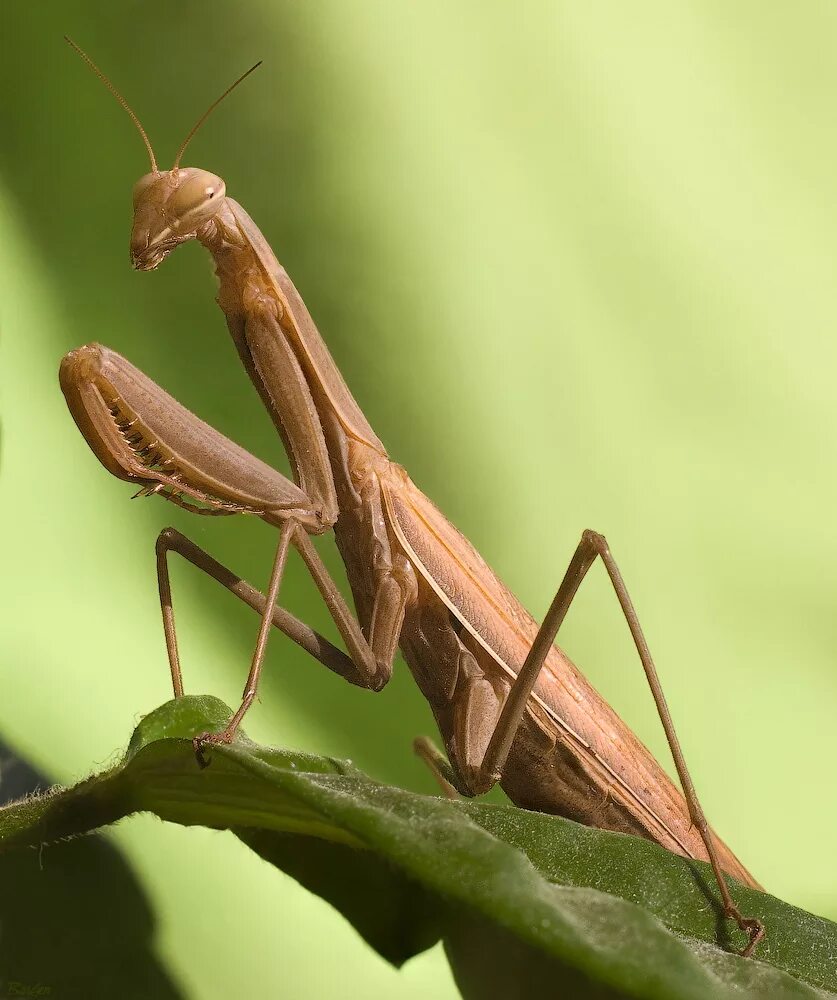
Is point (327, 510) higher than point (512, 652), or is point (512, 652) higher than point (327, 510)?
point (327, 510)

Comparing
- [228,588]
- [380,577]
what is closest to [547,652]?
[380,577]

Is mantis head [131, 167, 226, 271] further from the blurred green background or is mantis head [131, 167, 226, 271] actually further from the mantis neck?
the blurred green background

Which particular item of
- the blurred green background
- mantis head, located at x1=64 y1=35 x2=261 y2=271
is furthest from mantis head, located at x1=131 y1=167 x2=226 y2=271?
the blurred green background

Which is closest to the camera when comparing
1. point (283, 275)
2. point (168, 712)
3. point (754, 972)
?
point (754, 972)

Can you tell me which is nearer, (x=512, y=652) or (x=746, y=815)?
(x=512, y=652)

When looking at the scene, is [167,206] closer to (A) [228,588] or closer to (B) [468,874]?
(A) [228,588]

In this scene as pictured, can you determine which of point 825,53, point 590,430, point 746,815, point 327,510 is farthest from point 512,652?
point 825,53

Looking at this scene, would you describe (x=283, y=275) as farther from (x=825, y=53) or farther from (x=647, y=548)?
(x=825, y=53)
